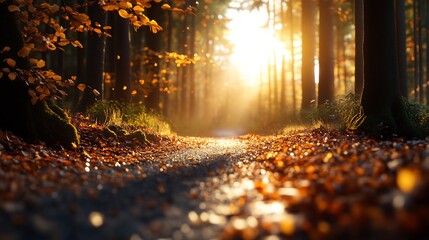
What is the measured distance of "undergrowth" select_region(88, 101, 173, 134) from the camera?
1252 cm

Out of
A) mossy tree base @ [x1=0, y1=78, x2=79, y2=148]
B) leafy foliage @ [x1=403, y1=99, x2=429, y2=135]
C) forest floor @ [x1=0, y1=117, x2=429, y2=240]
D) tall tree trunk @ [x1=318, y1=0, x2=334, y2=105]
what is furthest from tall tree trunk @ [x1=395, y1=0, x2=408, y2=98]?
mossy tree base @ [x1=0, y1=78, x2=79, y2=148]

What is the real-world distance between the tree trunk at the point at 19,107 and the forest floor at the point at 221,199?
742mm

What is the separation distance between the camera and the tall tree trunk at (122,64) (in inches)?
614

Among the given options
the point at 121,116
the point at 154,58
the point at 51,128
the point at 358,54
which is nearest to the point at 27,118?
the point at 51,128

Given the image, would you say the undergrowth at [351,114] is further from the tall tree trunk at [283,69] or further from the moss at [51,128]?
the tall tree trunk at [283,69]

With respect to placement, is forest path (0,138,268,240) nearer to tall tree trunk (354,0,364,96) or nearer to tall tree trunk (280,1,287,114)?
tall tree trunk (354,0,364,96)

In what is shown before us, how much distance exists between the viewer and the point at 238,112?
8238 centimetres

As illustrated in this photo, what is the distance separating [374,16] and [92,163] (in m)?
6.97

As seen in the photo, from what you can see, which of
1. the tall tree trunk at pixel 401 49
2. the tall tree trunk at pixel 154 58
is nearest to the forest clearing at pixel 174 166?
the tall tree trunk at pixel 401 49

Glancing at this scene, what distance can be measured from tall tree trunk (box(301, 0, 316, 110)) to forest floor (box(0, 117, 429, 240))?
13.5 meters

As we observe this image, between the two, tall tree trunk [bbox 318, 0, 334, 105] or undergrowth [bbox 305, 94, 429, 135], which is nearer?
undergrowth [bbox 305, 94, 429, 135]

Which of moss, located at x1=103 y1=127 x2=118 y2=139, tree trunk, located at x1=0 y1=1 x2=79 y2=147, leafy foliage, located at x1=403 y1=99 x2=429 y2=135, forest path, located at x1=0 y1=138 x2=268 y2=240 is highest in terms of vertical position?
tree trunk, located at x1=0 y1=1 x2=79 y2=147

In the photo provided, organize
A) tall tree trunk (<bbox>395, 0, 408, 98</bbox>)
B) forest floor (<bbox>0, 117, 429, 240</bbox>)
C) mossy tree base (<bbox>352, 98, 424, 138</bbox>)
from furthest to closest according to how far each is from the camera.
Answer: tall tree trunk (<bbox>395, 0, 408, 98</bbox>) → mossy tree base (<bbox>352, 98, 424, 138</bbox>) → forest floor (<bbox>0, 117, 429, 240</bbox>)

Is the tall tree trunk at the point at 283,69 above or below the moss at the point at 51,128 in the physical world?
above
